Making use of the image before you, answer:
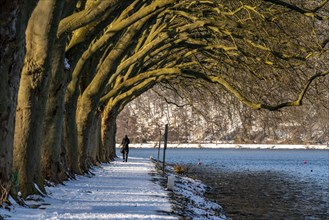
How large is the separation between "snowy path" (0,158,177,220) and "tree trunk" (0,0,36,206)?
0.69 metres

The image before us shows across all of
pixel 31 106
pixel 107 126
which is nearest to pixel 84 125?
pixel 31 106

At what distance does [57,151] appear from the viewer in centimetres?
1525

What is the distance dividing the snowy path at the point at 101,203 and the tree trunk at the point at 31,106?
72 centimetres

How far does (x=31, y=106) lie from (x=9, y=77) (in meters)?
2.71

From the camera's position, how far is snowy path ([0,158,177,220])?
33.6 ft

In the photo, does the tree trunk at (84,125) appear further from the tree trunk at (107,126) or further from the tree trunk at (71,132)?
the tree trunk at (107,126)

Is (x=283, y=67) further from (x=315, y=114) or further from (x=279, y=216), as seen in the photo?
(x=279, y=216)

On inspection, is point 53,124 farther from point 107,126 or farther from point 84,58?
point 107,126

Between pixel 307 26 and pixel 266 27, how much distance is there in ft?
4.32

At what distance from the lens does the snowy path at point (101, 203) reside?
1025 centimetres

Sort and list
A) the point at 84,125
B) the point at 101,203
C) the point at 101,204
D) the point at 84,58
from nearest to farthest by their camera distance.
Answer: the point at 101,204, the point at 101,203, the point at 84,58, the point at 84,125

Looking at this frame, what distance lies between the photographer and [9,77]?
30.9ft

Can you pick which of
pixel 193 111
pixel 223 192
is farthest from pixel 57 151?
pixel 193 111

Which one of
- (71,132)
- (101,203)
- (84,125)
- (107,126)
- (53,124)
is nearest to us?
(101,203)
